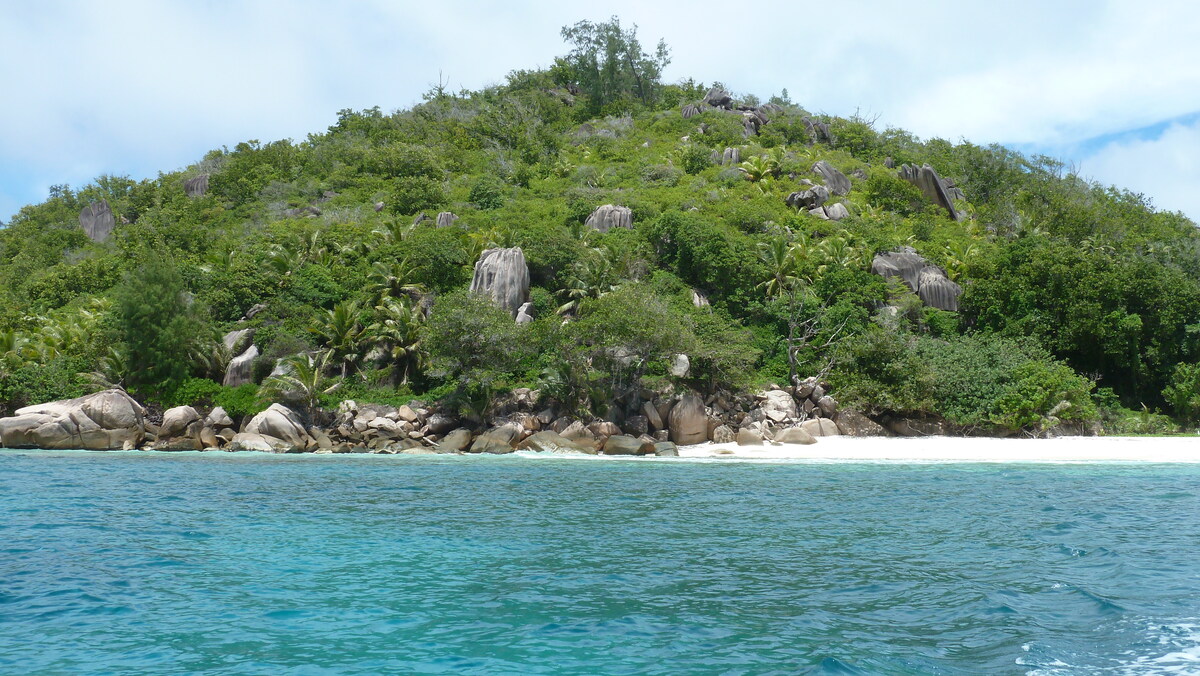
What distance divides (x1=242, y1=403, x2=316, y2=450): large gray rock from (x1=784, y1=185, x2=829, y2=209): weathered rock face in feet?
114

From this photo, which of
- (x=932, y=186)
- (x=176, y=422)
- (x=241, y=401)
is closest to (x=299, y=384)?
(x=241, y=401)

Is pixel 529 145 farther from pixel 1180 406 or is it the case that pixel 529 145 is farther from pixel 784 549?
pixel 784 549

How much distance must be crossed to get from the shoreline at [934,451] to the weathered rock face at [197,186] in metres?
41.2

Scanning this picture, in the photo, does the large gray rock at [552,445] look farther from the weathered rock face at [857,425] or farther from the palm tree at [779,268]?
the palm tree at [779,268]

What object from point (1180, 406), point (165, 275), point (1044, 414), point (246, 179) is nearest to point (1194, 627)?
point (1044, 414)

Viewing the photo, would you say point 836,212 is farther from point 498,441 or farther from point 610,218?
point 498,441

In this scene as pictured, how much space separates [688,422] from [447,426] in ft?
33.0

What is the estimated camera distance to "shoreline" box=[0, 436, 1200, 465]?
76.8ft

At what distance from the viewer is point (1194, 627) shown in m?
7.31

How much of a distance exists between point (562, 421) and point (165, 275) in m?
20.6

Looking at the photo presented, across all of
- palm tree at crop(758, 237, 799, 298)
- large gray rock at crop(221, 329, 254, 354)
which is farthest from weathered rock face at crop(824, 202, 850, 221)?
large gray rock at crop(221, 329, 254, 354)

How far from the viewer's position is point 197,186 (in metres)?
65.2

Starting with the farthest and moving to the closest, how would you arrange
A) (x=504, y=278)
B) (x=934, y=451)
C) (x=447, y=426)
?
(x=504, y=278), (x=447, y=426), (x=934, y=451)

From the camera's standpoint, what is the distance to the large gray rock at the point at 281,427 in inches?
1188
